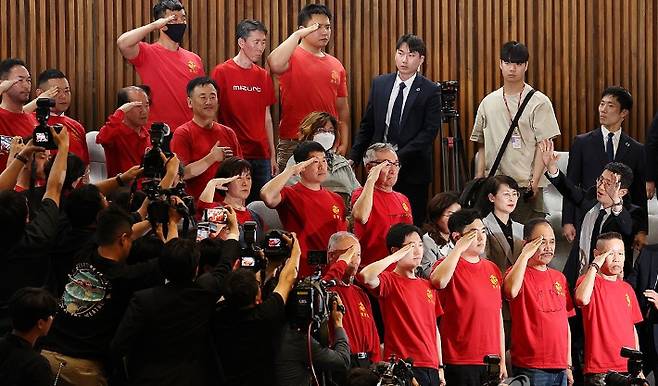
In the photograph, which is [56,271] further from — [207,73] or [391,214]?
[207,73]

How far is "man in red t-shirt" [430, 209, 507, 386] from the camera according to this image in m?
6.55

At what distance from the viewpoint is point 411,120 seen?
8258 mm

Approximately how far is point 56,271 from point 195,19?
397 centimetres

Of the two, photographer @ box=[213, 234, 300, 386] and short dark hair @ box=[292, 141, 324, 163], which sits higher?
short dark hair @ box=[292, 141, 324, 163]

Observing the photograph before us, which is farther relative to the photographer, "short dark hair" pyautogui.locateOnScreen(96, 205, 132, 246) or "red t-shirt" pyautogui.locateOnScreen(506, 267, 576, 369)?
"red t-shirt" pyautogui.locateOnScreen(506, 267, 576, 369)

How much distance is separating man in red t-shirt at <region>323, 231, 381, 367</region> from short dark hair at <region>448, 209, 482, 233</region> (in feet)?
2.35

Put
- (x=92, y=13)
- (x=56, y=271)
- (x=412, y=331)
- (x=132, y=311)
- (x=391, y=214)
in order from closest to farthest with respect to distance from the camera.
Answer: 1. (x=132, y=311)
2. (x=56, y=271)
3. (x=412, y=331)
4. (x=391, y=214)
5. (x=92, y=13)

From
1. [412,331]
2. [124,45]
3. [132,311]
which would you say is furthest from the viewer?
[124,45]

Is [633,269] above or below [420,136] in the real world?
below

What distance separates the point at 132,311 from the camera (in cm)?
502

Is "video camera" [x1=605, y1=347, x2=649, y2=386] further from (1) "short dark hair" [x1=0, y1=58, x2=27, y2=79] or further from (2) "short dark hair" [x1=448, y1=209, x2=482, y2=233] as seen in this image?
(1) "short dark hair" [x1=0, y1=58, x2=27, y2=79]

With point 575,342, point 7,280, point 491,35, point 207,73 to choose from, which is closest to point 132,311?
point 7,280

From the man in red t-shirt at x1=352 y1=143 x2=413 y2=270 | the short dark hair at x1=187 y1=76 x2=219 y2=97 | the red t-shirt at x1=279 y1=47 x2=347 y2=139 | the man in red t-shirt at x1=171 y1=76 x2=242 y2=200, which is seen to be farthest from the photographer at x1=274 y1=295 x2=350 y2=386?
the red t-shirt at x1=279 y1=47 x2=347 y2=139

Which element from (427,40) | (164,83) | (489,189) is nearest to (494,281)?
(489,189)
